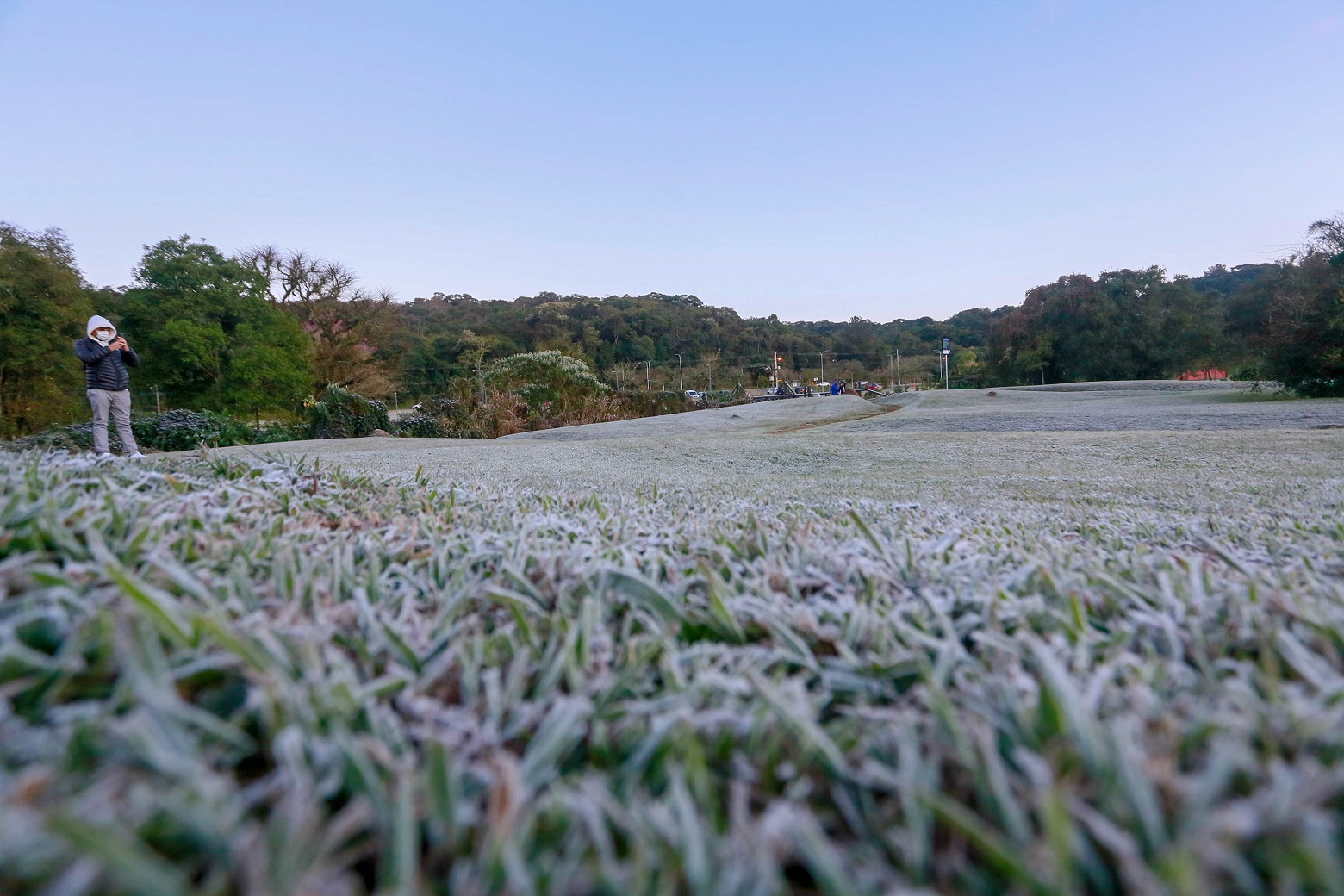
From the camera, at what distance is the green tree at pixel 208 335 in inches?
959

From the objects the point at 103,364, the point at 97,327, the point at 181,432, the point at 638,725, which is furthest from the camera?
the point at 181,432

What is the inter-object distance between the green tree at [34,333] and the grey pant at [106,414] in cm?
1436

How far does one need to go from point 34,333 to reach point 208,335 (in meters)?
6.61

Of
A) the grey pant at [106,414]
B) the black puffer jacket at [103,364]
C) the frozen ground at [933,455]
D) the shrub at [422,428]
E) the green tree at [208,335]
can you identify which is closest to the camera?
the frozen ground at [933,455]

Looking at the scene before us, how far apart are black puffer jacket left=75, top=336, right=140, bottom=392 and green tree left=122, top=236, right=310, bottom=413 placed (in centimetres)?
1939

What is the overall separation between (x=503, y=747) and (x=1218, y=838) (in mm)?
553

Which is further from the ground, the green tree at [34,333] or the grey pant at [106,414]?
the green tree at [34,333]

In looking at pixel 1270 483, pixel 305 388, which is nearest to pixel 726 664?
pixel 1270 483

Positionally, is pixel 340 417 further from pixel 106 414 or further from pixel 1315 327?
pixel 1315 327

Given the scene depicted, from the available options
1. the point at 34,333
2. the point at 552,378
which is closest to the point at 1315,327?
the point at 552,378

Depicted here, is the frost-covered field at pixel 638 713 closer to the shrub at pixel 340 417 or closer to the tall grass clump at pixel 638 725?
the tall grass clump at pixel 638 725

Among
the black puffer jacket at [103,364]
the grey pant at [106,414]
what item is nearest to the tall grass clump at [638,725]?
the black puffer jacket at [103,364]

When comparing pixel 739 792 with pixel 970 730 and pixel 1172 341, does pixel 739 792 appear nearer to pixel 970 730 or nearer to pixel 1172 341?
pixel 970 730

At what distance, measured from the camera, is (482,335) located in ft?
147
